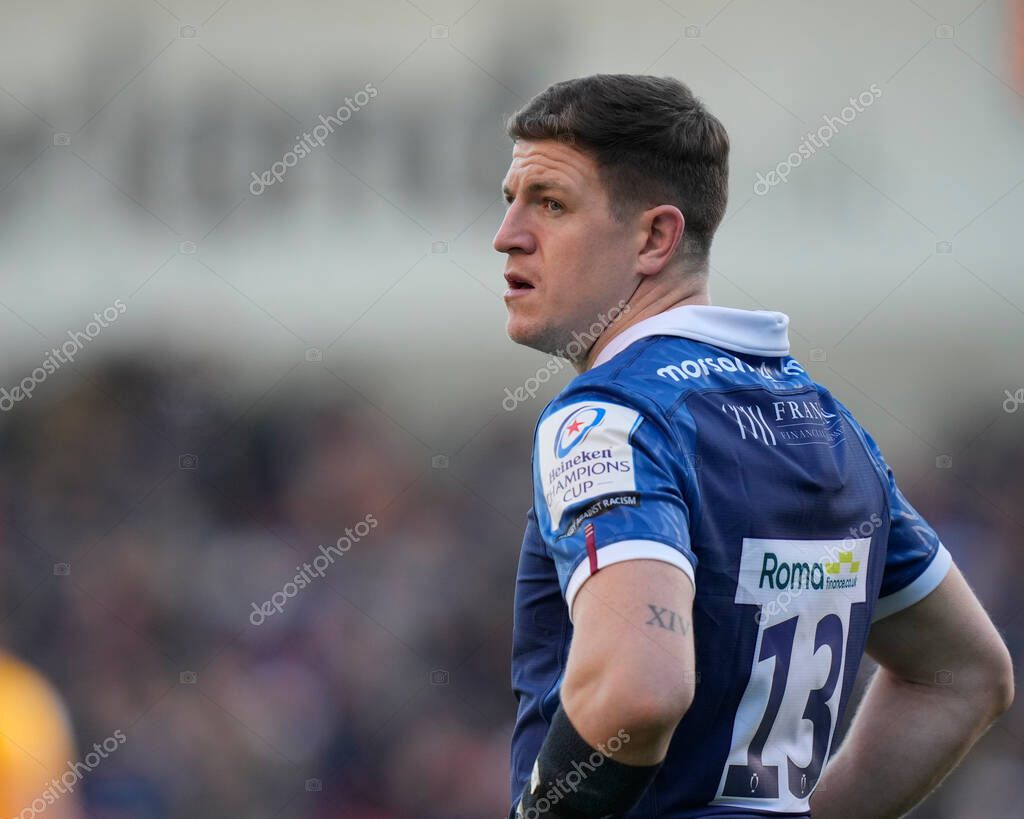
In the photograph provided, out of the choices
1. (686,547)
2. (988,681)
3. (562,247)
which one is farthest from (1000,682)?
(562,247)

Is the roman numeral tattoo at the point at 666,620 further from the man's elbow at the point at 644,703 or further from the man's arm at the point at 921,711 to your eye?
the man's arm at the point at 921,711

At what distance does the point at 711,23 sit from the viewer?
307 inches

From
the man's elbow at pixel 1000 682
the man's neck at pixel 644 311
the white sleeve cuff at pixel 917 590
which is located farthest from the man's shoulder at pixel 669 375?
the man's elbow at pixel 1000 682

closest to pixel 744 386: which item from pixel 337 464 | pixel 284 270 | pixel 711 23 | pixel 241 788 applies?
pixel 241 788

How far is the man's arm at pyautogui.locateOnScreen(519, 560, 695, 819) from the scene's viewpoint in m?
1.38

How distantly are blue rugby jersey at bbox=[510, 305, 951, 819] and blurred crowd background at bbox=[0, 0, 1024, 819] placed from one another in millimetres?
5104

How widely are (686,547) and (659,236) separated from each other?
64cm

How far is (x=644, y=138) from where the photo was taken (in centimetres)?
195

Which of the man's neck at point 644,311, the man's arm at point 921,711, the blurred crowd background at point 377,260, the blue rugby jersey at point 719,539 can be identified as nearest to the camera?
the blue rugby jersey at point 719,539

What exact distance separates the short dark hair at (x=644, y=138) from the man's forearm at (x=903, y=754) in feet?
2.72

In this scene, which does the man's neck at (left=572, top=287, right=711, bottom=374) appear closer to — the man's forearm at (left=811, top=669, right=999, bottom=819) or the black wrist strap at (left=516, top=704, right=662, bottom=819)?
the black wrist strap at (left=516, top=704, right=662, bottom=819)

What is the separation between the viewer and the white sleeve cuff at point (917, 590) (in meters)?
1.96

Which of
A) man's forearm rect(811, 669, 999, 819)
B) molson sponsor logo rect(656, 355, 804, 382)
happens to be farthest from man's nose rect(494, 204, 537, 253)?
man's forearm rect(811, 669, 999, 819)

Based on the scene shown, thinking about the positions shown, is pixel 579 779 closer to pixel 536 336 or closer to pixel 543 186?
pixel 536 336
